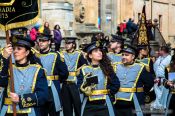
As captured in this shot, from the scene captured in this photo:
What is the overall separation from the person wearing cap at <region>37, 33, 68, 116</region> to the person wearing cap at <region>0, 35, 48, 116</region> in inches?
129

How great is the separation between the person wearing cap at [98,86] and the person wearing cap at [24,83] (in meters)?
1.37

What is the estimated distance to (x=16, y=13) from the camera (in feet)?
25.4

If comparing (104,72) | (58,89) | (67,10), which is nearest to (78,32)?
(67,10)

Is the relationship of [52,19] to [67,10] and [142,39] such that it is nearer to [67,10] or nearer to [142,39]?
[67,10]

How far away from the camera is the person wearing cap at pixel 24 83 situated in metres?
7.57

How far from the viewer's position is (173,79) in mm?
11211

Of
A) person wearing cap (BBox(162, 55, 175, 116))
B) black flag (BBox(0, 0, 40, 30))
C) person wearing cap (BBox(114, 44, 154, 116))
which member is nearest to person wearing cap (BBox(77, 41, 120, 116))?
person wearing cap (BBox(114, 44, 154, 116))

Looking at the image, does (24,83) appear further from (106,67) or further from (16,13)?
(106,67)

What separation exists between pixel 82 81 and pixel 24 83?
190 cm

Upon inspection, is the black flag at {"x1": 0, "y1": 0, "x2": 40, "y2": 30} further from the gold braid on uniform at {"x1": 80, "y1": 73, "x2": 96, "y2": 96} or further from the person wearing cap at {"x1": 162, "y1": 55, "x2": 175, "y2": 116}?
the person wearing cap at {"x1": 162, "y1": 55, "x2": 175, "y2": 116}

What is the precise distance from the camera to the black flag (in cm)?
762

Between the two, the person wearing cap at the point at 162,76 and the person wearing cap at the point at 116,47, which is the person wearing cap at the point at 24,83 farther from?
the person wearing cap at the point at 116,47

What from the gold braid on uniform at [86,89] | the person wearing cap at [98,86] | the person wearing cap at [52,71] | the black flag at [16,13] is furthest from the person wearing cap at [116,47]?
the black flag at [16,13]

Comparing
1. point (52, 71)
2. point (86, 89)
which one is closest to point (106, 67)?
point (86, 89)
